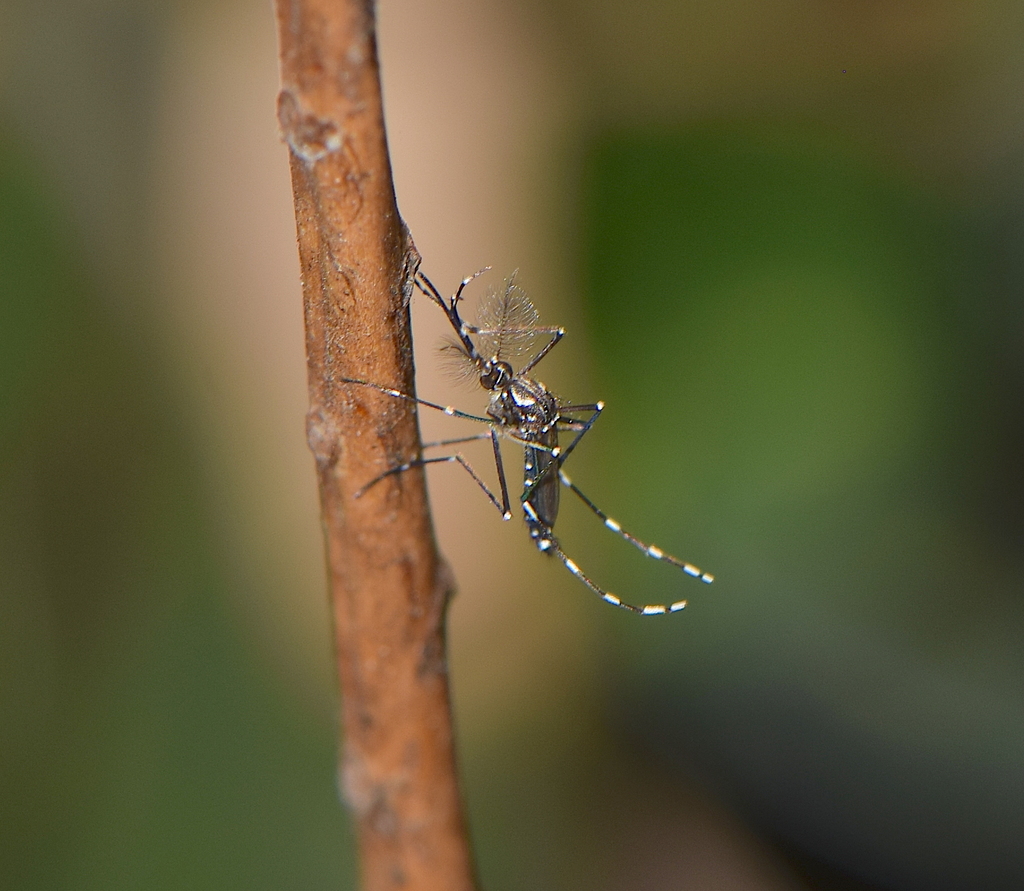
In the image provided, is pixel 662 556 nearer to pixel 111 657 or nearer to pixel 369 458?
pixel 369 458

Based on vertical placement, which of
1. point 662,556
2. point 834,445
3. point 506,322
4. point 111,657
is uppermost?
point 506,322

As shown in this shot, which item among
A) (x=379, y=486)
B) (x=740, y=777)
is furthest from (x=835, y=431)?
(x=379, y=486)

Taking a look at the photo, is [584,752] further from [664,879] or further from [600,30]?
[600,30]

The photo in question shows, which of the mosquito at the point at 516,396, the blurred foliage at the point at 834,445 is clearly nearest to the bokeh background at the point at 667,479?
the blurred foliage at the point at 834,445

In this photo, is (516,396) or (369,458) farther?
(516,396)

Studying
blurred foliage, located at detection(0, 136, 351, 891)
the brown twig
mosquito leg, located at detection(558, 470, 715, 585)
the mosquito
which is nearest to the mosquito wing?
the mosquito

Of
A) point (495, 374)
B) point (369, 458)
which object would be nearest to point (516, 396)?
point (495, 374)

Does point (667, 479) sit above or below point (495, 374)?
below

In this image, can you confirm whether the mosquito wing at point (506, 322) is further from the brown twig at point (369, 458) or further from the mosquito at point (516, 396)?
the brown twig at point (369, 458)
